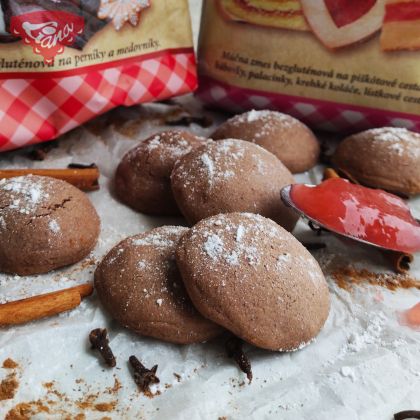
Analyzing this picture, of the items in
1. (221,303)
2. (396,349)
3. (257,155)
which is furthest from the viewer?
(257,155)

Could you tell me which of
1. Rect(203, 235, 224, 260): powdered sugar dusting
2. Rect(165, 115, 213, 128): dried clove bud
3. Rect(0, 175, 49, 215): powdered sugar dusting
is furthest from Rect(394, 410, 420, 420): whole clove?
Rect(165, 115, 213, 128): dried clove bud

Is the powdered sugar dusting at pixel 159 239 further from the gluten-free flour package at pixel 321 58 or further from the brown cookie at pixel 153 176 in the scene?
the gluten-free flour package at pixel 321 58

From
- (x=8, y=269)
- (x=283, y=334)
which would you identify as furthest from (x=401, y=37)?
(x=8, y=269)

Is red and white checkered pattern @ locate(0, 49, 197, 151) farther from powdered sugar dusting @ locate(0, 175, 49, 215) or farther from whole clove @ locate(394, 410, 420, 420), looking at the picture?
whole clove @ locate(394, 410, 420, 420)

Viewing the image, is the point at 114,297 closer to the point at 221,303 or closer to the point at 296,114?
the point at 221,303

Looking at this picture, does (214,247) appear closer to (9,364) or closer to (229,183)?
(229,183)

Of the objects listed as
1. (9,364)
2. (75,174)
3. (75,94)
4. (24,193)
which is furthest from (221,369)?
(75,94)
